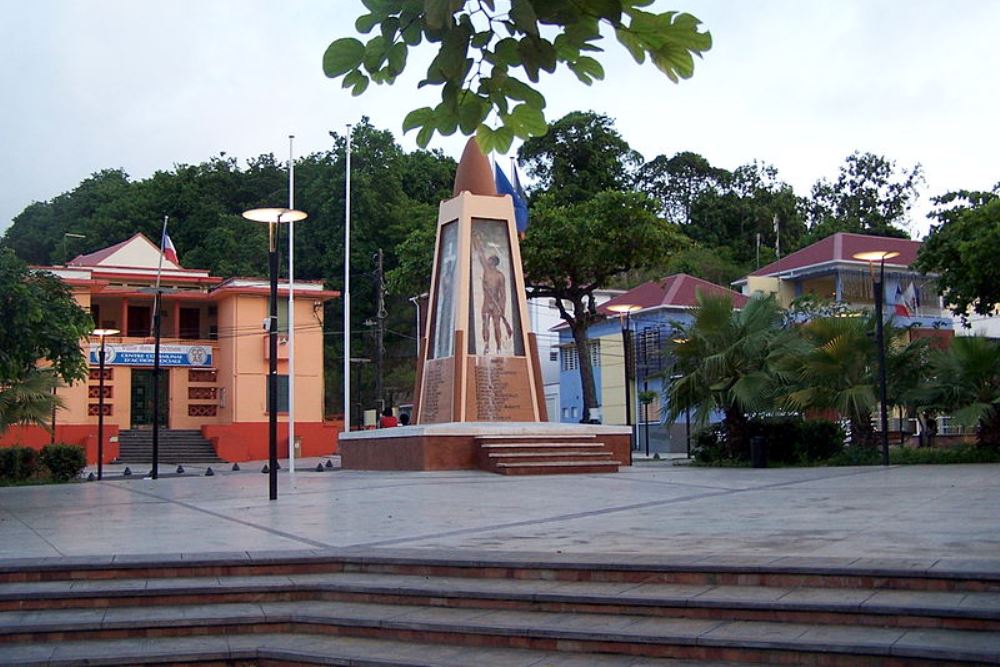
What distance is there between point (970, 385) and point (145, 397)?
109 ft

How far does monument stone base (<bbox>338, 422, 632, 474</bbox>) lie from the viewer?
1997cm

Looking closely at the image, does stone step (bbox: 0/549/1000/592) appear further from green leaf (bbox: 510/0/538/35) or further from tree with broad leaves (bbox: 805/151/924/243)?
tree with broad leaves (bbox: 805/151/924/243)

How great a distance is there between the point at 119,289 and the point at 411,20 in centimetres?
4074

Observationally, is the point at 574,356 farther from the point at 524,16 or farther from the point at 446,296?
the point at 524,16

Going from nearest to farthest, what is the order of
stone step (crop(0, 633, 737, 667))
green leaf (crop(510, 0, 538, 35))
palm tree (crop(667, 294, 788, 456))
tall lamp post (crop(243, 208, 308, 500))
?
green leaf (crop(510, 0, 538, 35)) < stone step (crop(0, 633, 737, 667)) < tall lamp post (crop(243, 208, 308, 500)) < palm tree (crop(667, 294, 788, 456))

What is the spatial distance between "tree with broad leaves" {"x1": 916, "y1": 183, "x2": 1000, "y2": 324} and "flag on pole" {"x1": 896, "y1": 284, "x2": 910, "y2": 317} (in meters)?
15.4

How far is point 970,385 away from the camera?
64.1 feet

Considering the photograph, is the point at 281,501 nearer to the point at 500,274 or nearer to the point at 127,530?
the point at 127,530

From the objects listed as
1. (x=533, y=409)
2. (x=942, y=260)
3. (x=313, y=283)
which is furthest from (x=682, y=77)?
(x=313, y=283)

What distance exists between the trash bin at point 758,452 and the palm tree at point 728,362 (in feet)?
1.90

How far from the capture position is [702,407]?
2102 centimetres

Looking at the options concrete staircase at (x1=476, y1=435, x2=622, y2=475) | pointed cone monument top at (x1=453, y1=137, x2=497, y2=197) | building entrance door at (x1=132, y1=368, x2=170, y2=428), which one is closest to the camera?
concrete staircase at (x1=476, y1=435, x2=622, y2=475)

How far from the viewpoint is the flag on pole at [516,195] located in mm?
28422

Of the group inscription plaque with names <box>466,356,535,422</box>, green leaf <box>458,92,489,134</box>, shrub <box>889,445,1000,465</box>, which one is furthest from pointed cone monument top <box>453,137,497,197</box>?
green leaf <box>458,92,489,134</box>
